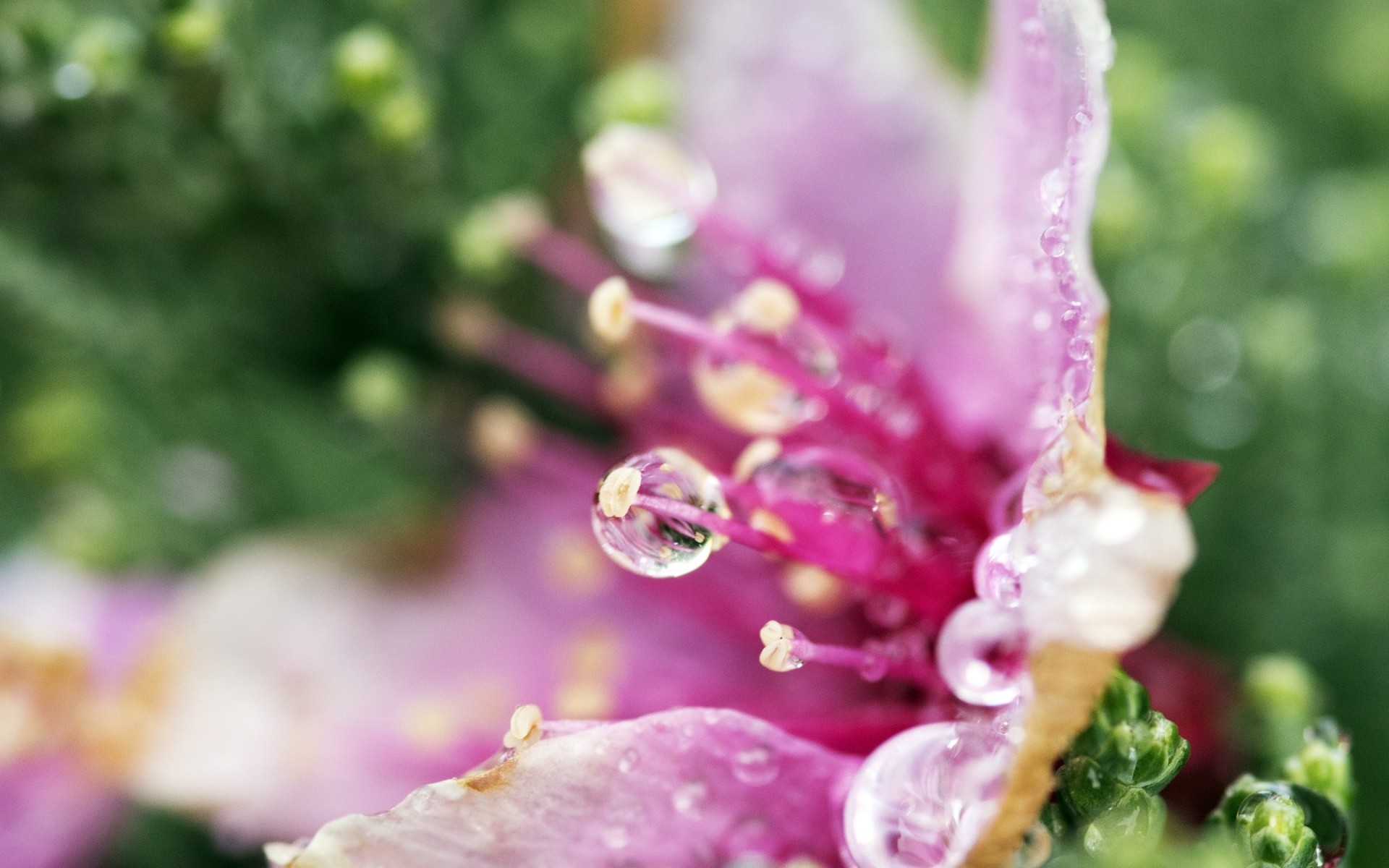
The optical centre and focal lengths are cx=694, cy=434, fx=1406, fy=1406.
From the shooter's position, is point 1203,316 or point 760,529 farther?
point 1203,316

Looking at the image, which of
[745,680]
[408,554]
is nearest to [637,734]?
[745,680]

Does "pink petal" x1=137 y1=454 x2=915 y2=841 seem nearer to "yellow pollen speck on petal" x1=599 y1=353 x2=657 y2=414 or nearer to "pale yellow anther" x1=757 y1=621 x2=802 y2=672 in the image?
"yellow pollen speck on petal" x1=599 y1=353 x2=657 y2=414

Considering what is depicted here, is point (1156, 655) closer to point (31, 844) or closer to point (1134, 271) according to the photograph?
point (1134, 271)

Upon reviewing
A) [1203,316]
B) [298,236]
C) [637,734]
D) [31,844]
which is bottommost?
[637,734]

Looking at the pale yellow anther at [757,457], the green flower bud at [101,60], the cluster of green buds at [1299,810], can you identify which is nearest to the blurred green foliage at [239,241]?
the green flower bud at [101,60]

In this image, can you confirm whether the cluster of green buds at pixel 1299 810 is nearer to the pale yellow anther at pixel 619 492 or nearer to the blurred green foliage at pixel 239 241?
the pale yellow anther at pixel 619 492

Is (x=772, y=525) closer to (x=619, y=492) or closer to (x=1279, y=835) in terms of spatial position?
(x=619, y=492)

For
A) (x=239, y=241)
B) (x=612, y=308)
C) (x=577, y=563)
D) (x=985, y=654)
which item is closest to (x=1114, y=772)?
(x=985, y=654)
